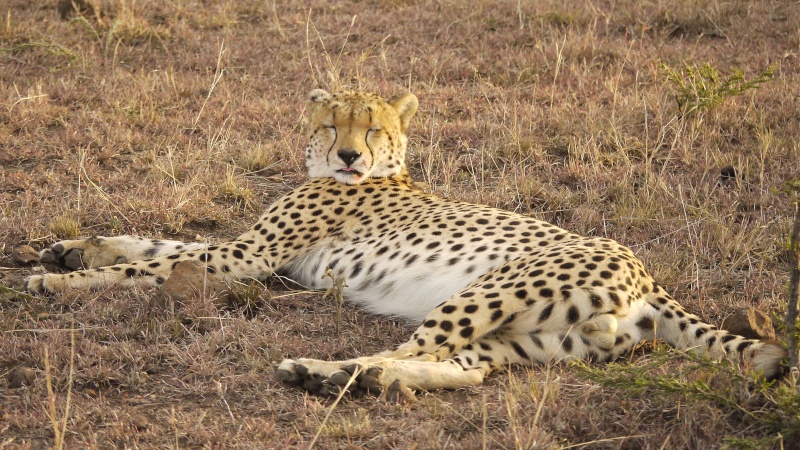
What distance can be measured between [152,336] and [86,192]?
1829 millimetres

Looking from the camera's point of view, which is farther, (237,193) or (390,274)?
(237,193)

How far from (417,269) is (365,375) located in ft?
3.24

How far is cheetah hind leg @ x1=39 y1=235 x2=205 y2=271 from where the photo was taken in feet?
15.1

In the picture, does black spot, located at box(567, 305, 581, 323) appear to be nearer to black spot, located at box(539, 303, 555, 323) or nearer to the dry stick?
black spot, located at box(539, 303, 555, 323)

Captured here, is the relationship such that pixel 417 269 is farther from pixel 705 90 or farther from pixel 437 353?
pixel 705 90

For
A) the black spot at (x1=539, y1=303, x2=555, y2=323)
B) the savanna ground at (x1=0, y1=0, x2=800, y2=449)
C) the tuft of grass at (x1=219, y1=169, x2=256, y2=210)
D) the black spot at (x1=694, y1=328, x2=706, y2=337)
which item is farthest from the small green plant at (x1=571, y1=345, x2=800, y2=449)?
the tuft of grass at (x1=219, y1=169, x2=256, y2=210)

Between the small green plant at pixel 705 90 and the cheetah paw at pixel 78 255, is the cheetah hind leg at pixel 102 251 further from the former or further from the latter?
the small green plant at pixel 705 90

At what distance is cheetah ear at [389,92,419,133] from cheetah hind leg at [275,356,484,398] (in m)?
1.87

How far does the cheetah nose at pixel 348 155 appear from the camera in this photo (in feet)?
15.3

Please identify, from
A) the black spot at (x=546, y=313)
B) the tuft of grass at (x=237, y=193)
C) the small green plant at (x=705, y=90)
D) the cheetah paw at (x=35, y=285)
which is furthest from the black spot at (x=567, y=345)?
the small green plant at (x=705, y=90)

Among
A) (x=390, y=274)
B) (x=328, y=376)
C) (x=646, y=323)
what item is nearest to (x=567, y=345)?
(x=646, y=323)

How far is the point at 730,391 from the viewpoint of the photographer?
3.13 meters

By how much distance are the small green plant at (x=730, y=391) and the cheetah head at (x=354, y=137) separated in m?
1.84

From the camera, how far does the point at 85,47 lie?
24.6ft
